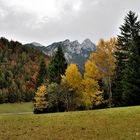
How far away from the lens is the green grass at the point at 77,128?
17141 millimetres

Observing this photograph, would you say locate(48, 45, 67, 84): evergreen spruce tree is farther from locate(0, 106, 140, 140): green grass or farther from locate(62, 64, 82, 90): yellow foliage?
locate(0, 106, 140, 140): green grass

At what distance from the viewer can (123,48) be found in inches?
1999

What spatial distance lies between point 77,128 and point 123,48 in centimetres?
3311

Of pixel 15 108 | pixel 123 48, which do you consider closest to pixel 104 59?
pixel 123 48

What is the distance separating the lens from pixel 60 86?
2237 inches

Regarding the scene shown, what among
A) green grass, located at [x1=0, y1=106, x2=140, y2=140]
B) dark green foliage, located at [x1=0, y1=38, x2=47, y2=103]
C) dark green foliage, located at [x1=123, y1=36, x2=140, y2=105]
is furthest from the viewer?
dark green foliage, located at [x1=0, y1=38, x2=47, y2=103]

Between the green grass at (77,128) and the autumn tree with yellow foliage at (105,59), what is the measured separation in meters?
25.4

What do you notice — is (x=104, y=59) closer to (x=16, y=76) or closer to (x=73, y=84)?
(x=73, y=84)

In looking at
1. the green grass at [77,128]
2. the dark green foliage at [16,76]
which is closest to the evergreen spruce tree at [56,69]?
the green grass at [77,128]

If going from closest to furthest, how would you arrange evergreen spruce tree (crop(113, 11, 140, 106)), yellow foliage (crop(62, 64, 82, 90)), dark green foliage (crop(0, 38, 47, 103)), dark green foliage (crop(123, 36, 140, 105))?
dark green foliage (crop(123, 36, 140, 105)) → evergreen spruce tree (crop(113, 11, 140, 106)) → yellow foliage (crop(62, 64, 82, 90)) → dark green foliage (crop(0, 38, 47, 103))

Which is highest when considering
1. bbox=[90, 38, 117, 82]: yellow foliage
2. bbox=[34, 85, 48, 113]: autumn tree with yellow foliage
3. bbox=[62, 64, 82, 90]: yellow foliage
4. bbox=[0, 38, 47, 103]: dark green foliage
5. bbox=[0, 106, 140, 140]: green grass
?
bbox=[0, 38, 47, 103]: dark green foliage

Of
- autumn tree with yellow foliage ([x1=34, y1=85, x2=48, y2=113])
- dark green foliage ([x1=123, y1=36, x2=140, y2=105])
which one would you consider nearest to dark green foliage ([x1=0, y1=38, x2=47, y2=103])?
autumn tree with yellow foliage ([x1=34, y1=85, x2=48, y2=113])

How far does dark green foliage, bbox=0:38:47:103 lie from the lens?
139 metres

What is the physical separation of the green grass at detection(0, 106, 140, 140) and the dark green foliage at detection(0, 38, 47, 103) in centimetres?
11212
